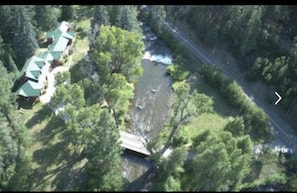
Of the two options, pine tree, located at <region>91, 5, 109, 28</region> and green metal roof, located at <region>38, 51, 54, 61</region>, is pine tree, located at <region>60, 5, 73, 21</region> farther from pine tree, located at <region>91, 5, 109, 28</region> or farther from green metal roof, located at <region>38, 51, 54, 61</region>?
green metal roof, located at <region>38, 51, 54, 61</region>

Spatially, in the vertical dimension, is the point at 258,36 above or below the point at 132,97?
above

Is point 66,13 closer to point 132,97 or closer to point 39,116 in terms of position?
point 132,97

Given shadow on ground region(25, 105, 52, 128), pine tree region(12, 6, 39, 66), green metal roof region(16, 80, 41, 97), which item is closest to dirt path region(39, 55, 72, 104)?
green metal roof region(16, 80, 41, 97)

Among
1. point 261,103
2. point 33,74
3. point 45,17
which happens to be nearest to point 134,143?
point 33,74

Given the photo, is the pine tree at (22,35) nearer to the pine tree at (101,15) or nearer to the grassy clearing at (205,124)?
the pine tree at (101,15)

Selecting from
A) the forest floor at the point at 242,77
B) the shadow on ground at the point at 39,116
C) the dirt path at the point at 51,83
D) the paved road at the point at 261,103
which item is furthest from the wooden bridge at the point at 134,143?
the paved road at the point at 261,103

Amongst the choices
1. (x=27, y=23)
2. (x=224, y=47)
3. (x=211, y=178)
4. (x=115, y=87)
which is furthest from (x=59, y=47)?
(x=211, y=178)
